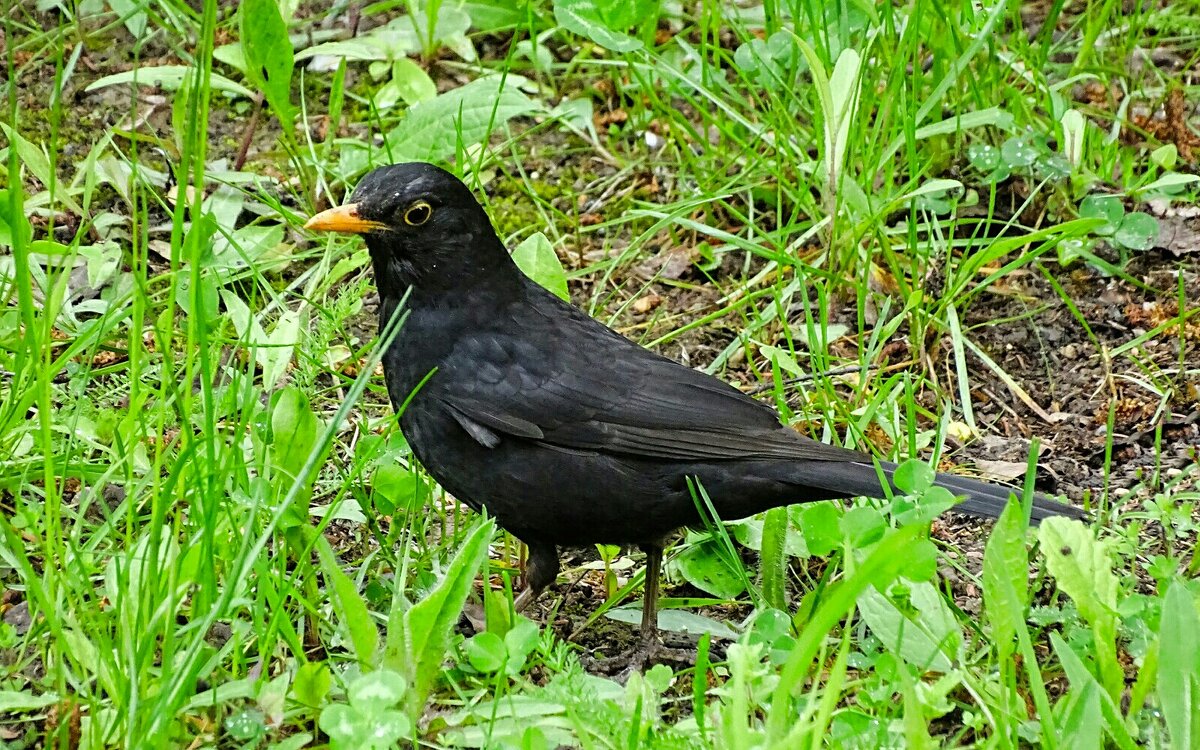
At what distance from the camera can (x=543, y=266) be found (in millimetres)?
4984

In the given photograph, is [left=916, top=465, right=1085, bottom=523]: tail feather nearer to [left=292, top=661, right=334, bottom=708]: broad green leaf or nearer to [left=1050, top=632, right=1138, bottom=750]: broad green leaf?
[left=1050, top=632, right=1138, bottom=750]: broad green leaf

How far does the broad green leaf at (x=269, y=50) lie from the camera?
5391 millimetres

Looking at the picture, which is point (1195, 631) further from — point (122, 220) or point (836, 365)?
point (122, 220)

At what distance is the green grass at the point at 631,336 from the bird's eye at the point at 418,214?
0.39 meters

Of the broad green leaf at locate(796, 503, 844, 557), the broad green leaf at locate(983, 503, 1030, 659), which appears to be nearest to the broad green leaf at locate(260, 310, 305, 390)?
the broad green leaf at locate(796, 503, 844, 557)

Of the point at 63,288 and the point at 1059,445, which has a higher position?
the point at 63,288

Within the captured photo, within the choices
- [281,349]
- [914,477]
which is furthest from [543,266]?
[914,477]

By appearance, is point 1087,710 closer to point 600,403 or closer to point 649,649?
point 649,649

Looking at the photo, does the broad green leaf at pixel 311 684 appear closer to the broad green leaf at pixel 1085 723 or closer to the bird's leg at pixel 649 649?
the bird's leg at pixel 649 649

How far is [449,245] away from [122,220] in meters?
1.72

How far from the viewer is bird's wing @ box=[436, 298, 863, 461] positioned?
4.22 m

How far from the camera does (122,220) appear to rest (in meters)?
5.55

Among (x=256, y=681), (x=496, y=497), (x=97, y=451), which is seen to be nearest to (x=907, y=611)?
(x=496, y=497)

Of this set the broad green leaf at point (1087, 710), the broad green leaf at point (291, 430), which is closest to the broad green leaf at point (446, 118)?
the broad green leaf at point (291, 430)
